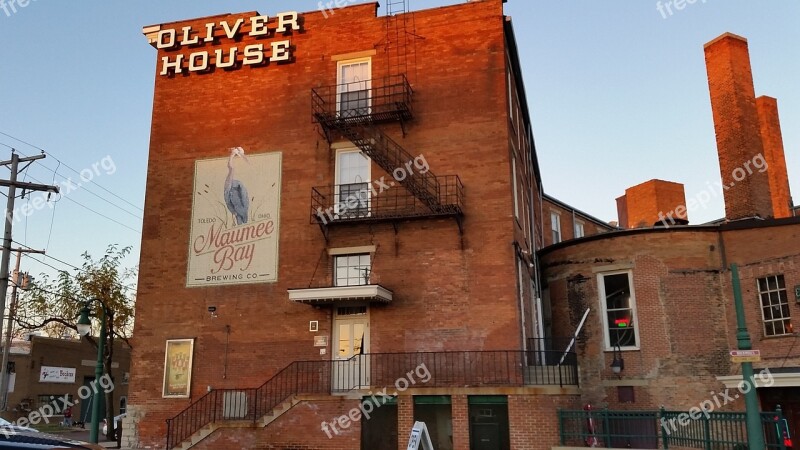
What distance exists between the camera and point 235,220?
854 inches

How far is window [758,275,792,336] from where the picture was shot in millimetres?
19000

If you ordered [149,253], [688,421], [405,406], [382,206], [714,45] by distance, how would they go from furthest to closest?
[714,45] → [149,253] → [382,206] → [405,406] → [688,421]

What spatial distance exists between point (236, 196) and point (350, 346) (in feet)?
21.6

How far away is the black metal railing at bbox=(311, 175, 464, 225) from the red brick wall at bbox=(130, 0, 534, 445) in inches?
15.8

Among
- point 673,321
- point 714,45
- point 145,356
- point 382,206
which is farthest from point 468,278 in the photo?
point 714,45

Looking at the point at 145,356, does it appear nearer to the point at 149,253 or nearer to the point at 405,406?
the point at 149,253

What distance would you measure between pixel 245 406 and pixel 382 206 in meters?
7.33

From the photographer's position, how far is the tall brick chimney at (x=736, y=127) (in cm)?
2362

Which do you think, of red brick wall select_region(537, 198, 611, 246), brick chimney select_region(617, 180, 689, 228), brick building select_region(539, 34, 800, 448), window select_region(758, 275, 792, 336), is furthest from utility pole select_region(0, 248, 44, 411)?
brick chimney select_region(617, 180, 689, 228)

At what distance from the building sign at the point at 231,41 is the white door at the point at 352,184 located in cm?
438

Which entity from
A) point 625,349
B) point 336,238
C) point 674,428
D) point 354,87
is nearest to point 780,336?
point 625,349

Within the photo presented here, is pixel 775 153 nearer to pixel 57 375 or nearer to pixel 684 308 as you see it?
pixel 684 308

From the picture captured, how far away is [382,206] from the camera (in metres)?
20.4

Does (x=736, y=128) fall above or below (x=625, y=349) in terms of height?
above
